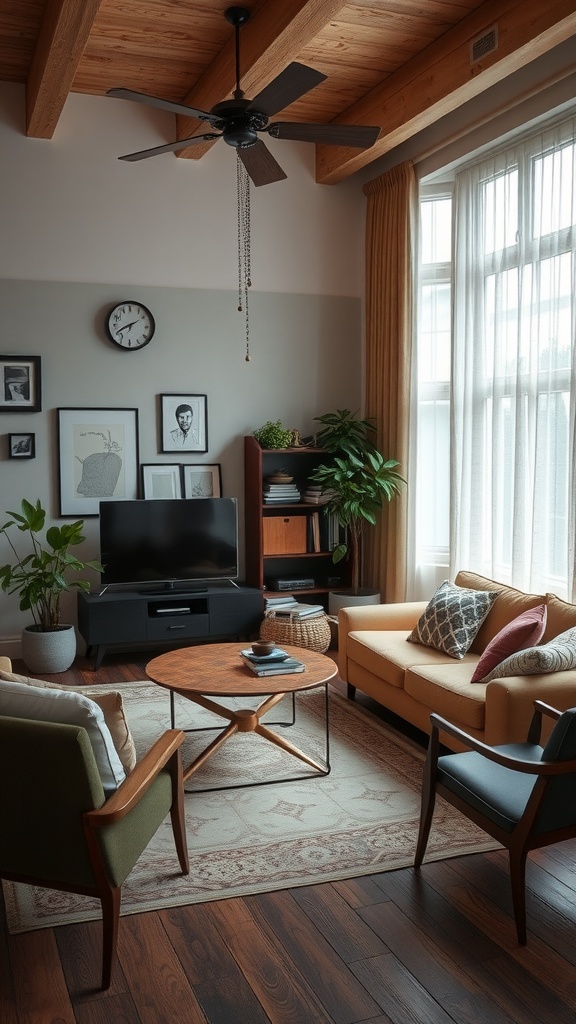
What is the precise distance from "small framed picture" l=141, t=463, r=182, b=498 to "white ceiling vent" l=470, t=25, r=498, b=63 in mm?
3109

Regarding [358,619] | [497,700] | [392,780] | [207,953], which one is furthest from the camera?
[358,619]

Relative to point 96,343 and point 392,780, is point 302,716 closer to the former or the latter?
point 392,780

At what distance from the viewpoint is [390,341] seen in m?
5.93

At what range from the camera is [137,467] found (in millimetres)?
5898

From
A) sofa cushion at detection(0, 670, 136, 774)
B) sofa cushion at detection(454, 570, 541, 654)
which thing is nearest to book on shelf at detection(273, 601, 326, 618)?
sofa cushion at detection(454, 570, 541, 654)

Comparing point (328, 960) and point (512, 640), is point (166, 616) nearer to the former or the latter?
point (512, 640)

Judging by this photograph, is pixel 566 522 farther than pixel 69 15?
Yes

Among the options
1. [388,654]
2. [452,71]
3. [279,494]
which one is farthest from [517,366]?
[279,494]

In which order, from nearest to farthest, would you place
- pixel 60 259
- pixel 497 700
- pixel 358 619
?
1. pixel 497 700
2. pixel 358 619
3. pixel 60 259

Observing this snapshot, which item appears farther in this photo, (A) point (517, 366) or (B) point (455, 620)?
(A) point (517, 366)

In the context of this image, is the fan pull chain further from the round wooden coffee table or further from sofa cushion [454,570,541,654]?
the round wooden coffee table

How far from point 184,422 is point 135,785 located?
3863mm

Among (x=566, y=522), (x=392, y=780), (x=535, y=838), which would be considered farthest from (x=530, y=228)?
(x=535, y=838)

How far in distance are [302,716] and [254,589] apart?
1.45 metres
